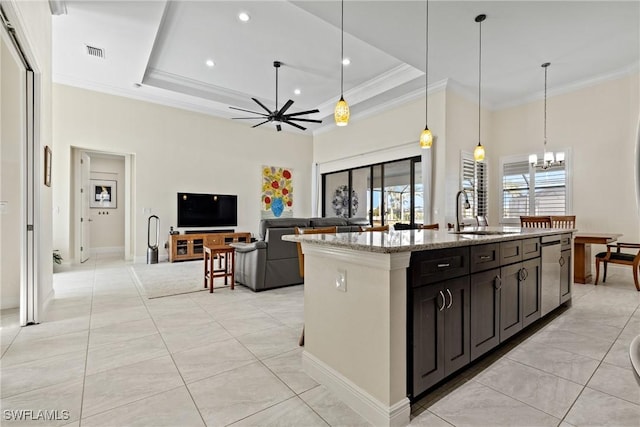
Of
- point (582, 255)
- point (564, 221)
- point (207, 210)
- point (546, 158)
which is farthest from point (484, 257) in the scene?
point (207, 210)

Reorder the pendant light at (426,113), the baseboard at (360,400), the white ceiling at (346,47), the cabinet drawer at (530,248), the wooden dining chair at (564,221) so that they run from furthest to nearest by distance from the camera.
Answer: the wooden dining chair at (564,221) < the pendant light at (426,113) < the white ceiling at (346,47) < the cabinet drawer at (530,248) < the baseboard at (360,400)

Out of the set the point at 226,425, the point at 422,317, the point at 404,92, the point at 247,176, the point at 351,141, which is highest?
the point at 404,92

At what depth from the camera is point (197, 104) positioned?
22.5ft

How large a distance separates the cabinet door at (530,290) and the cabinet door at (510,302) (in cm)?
9

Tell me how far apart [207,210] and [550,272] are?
6.55m

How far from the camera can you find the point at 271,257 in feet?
13.3

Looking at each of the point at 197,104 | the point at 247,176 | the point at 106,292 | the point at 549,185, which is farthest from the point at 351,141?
the point at 106,292

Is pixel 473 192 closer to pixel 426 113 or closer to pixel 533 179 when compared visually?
pixel 533 179

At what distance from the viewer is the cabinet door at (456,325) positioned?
5.78ft

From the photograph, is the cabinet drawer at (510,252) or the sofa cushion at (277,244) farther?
the sofa cushion at (277,244)

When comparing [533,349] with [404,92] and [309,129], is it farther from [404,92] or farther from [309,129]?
[309,129]

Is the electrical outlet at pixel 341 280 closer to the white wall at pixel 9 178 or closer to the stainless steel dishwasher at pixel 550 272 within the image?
the stainless steel dishwasher at pixel 550 272

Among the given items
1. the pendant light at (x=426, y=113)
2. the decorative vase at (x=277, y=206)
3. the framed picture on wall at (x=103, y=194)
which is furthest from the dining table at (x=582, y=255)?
the framed picture on wall at (x=103, y=194)

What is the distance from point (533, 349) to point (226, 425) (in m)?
2.32
